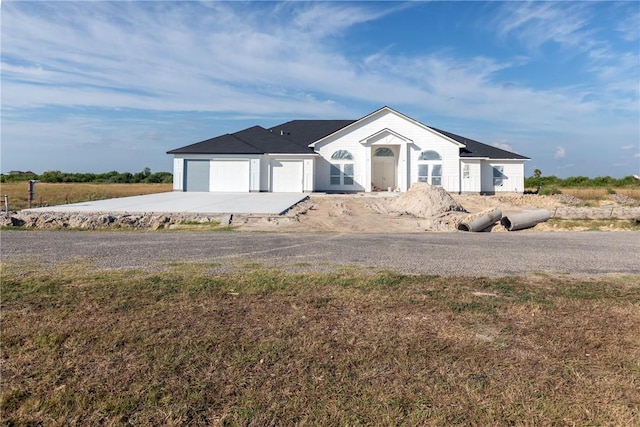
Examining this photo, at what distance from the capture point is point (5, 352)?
3.64 m

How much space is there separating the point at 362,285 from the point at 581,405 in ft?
10.9

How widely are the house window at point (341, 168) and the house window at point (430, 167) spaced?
17.0ft

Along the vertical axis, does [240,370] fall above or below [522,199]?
below

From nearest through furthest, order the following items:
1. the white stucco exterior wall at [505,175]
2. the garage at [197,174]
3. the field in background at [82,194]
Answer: the field in background at [82,194] < the garage at [197,174] < the white stucco exterior wall at [505,175]

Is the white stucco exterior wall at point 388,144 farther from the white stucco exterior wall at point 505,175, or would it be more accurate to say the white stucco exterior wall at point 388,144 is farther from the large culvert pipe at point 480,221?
the large culvert pipe at point 480,221

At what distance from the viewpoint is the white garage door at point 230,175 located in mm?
29719

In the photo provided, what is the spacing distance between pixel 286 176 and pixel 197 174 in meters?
6.45

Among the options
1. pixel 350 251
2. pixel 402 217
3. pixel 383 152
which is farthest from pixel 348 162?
pixel 350 251

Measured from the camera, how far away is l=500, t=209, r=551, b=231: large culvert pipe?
50.0 feet

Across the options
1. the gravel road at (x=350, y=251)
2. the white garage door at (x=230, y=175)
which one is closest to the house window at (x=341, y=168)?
the white garage door at (x=230, y=175)

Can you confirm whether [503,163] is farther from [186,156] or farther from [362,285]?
[362,285]

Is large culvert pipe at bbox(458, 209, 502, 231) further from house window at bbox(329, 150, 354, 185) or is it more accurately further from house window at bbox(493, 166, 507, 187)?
house window at bbox(493, 166, 507, 187)

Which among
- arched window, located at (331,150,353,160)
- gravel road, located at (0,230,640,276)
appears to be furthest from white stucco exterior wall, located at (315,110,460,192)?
gravel road, located at (0,230,640,276)

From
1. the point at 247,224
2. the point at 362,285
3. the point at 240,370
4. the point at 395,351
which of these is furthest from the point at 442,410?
the point at 247,224
